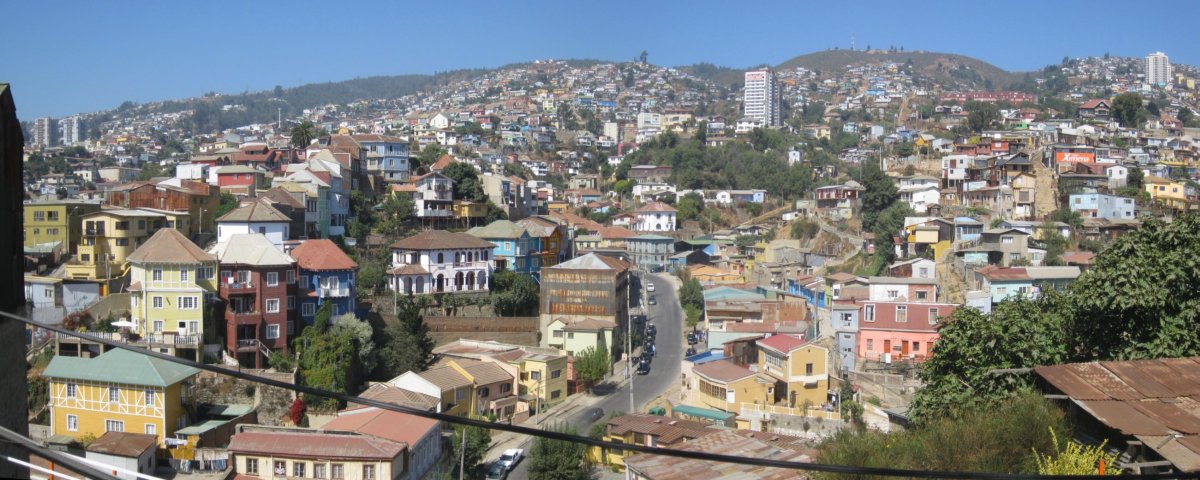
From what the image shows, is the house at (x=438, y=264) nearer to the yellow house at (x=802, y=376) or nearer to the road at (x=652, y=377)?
the road at (x=652, y=377)

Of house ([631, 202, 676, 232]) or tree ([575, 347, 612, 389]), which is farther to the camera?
house ([631, 202, 676, 232])

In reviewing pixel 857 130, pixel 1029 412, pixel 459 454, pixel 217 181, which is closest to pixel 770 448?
pixel 459 454

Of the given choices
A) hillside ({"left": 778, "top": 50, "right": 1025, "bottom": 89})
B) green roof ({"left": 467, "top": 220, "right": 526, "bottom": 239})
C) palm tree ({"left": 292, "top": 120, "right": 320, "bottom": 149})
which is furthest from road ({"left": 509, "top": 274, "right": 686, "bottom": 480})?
hillside ({"left": 778, "top": 50, "right": 1025, "bottom": 89})

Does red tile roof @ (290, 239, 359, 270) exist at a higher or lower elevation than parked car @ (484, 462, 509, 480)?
higher

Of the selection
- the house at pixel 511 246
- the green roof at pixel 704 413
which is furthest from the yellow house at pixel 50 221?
the green roof at pixel 704 413

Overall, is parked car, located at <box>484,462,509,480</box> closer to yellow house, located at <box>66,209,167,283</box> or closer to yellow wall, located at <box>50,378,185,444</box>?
yellow wall, located at <box>50,378,185,444</box>

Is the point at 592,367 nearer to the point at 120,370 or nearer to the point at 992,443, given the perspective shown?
the point at 120,370

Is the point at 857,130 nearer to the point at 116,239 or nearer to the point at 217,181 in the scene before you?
the point at 217,181
